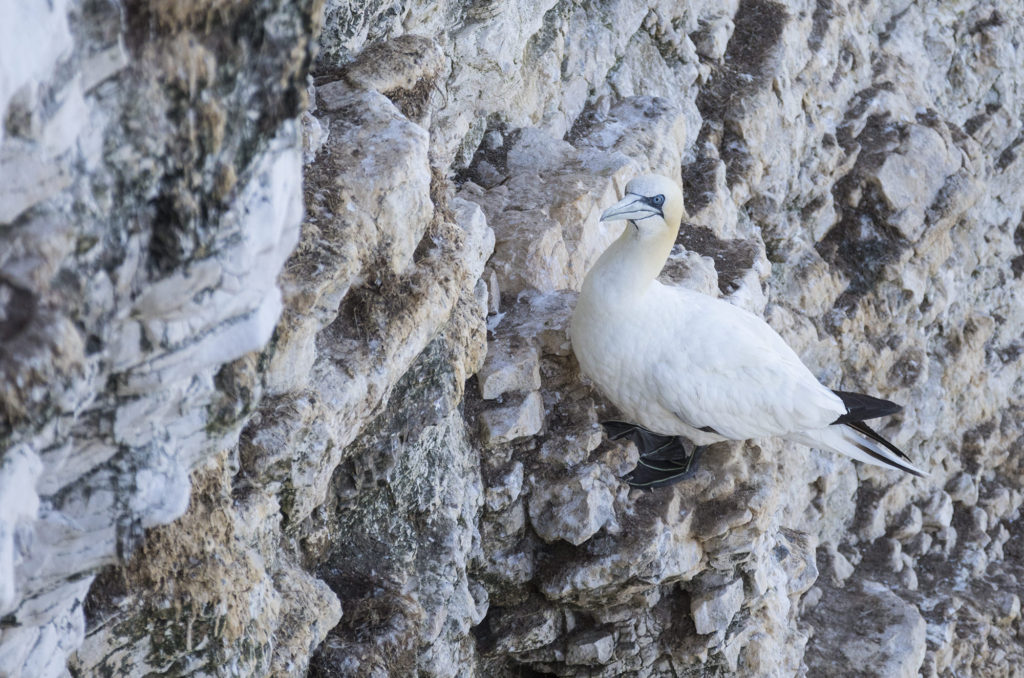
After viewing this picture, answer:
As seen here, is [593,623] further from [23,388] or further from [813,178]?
[813,178]

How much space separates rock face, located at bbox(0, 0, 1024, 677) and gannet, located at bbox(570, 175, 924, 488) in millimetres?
368

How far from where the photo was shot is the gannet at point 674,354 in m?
4.58

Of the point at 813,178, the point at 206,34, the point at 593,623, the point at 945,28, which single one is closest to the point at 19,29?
the point at 206,34

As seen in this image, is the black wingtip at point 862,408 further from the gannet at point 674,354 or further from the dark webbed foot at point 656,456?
the dark webbed foot at point 656,456

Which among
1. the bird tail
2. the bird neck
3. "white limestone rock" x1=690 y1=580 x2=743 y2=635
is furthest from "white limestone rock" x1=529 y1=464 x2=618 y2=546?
the bird tail

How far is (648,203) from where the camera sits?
4.41m

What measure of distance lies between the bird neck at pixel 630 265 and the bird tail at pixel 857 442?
1.29 metres

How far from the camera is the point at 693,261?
19.0 ft

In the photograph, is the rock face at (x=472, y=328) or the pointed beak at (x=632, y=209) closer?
the rock face at (x=472, y=328)

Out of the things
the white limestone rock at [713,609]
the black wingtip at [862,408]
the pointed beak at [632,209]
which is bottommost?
the white limestone rock at [713,609]

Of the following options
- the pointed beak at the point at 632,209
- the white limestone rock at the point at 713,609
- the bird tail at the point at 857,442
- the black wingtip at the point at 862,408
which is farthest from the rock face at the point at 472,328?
the pointed beak at the point at 632,209

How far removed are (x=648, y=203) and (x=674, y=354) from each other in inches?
29.8

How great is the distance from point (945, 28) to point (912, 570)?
523 cm

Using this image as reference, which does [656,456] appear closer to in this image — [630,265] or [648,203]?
[630,265]
